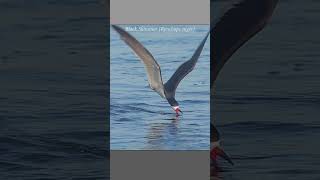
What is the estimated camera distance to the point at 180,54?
13.5 metres

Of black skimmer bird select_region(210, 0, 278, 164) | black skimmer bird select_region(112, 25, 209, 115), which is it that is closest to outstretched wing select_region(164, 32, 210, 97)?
black skimmer bird select_region(112, 25, 209, 115)

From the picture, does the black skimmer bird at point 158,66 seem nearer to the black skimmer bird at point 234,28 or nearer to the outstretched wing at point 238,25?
the black skimmer bird at point 234,28

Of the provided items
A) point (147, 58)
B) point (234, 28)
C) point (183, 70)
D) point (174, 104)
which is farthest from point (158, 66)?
point (234, 28)

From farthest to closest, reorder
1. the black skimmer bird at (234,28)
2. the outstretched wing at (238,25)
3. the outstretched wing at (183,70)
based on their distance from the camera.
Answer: the outstretched wing at (238,25), the black skimmer bird at (234,28), the outstretched wing at (183,70)

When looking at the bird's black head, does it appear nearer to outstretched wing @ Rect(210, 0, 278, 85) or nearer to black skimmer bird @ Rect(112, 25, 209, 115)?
black skimmer bird @ Rect(112, 25, 209, 115)

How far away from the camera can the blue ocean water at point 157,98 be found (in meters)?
13.4

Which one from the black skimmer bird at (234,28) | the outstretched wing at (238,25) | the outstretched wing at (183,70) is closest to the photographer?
the outstretched wing at (183,70)

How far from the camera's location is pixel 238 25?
15.3m

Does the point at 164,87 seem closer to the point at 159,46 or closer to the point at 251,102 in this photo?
the point at 159,46

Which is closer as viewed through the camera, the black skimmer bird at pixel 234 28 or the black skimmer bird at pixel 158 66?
the black skimmer bird at pixel 158 66

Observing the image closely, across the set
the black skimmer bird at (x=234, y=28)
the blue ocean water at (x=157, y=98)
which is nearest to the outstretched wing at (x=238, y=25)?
the black skimmer bird at (x=234, y=28)

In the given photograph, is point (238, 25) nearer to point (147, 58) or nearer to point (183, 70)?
point (183, 70)

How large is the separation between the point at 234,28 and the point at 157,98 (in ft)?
6.71

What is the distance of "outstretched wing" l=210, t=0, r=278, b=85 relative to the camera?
15.0 meters
